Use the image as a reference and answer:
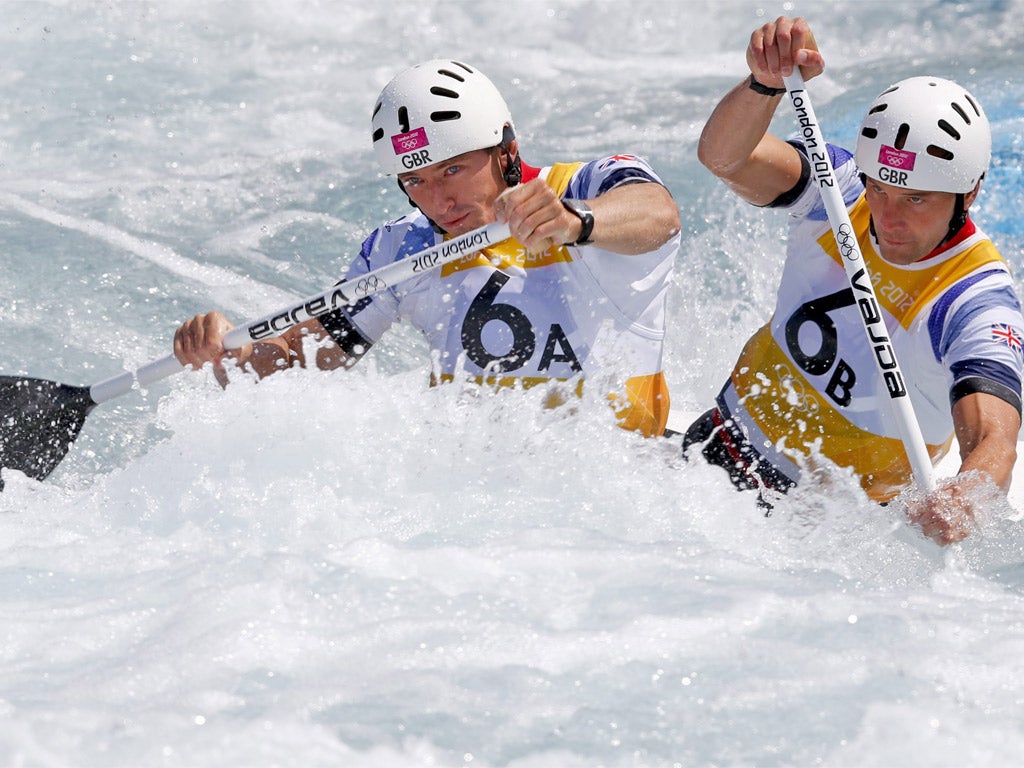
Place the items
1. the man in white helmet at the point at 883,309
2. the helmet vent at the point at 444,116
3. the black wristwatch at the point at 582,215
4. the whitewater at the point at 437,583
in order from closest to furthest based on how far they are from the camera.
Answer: the whitewater at the point at 437,583 < the man in white helmet at the point at 883,309 < the black wristwatch at the point at 582,215 < the helmet vent at the point at 444,116

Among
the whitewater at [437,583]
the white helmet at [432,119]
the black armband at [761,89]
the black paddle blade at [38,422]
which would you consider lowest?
the whitewater at [437,583]

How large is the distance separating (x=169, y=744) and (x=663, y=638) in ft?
3.57

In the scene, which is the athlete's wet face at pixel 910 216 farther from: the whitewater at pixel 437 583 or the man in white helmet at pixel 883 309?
the whitewater at pixel 437 583

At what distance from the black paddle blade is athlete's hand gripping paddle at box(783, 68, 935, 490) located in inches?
96.6

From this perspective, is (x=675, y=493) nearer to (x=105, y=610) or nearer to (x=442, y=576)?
(x=442, y=576)

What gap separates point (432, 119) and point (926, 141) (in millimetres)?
1324

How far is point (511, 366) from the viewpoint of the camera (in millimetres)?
3855

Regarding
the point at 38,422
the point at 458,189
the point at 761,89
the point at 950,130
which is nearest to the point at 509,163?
the point at 458,189

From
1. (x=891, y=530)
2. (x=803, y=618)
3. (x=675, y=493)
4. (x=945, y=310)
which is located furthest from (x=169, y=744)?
(x=945, y=310)

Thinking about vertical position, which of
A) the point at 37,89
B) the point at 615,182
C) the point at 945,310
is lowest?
the point at 945,310

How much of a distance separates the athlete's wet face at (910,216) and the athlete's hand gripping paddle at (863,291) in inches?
3.5

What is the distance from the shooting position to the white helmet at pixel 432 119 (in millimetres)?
3646

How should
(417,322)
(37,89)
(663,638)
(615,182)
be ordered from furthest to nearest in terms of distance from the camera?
(37,89) < (417,322) < (615,182) < (663,638)

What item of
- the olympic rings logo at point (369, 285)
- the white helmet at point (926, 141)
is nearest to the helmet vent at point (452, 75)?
the olympic rings logo at point (369, 285)
